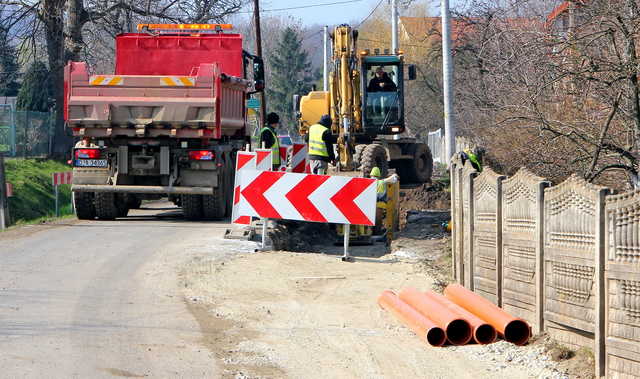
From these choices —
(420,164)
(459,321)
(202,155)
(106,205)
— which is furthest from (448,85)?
(459,321)

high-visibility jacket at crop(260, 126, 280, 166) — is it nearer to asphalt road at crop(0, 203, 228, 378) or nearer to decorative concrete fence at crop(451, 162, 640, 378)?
asphalt road at crop(0, 203, 228, 378)

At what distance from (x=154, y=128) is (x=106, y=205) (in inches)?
81.1

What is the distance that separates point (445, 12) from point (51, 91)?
30.4 m

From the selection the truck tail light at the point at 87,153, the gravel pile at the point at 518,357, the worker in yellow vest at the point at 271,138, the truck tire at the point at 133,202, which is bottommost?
the gravel pile at the point at 518,357

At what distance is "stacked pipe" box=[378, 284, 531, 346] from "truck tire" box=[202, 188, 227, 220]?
9.09 meters

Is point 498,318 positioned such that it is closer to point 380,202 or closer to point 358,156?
point 380,202

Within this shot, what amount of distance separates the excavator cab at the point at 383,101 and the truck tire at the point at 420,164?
7.51 feet

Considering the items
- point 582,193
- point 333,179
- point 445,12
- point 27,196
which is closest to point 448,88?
point 445,12

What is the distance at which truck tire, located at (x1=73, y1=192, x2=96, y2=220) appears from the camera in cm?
1834

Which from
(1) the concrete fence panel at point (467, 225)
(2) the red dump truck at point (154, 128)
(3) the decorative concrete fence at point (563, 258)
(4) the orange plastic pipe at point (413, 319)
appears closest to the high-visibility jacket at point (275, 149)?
(2) the red dump truck at point (154, 128)

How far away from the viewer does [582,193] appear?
7.78m

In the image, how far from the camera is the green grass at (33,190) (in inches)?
1090

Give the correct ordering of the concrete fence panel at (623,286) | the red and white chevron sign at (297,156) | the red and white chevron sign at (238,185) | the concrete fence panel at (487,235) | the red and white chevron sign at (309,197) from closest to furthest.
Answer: the concrete fence panel at (623,286) → the concrete fence panel at (487,235) → the red and white chevron sign at (309,197) → the red and white chevron sign at (238,185) → the red and white chevron sign at (297,156)

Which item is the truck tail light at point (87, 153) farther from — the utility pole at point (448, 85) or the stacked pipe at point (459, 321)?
the stacked pipe at point (459, 321)
